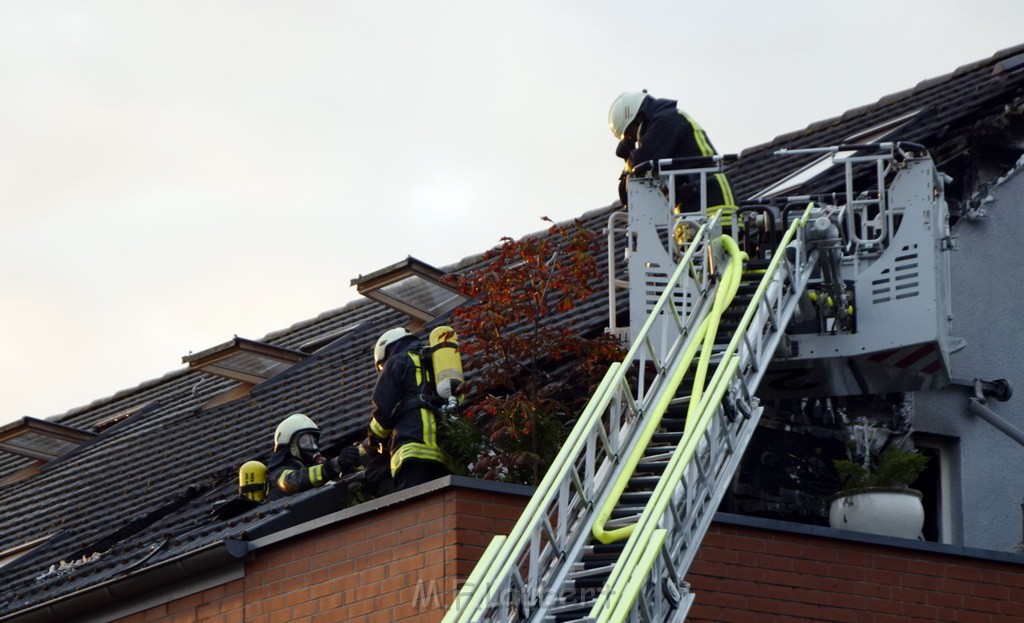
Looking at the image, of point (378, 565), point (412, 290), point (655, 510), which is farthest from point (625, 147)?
point (655, 510)

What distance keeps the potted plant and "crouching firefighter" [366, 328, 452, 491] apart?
2712mm

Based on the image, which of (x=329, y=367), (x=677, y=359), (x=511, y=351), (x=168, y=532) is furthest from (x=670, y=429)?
(x=329, y=367)

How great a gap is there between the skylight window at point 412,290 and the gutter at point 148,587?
3825mm

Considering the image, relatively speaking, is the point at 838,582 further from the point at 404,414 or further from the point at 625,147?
the point at 625,147

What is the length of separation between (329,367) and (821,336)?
6.25m

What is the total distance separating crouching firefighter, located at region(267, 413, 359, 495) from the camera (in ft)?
41.1

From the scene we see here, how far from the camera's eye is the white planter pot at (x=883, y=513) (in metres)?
11.9

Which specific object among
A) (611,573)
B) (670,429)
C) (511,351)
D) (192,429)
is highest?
(192,429)

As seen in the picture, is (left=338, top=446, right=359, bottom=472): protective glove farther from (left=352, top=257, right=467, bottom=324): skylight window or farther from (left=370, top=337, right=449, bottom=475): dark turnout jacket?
(left=352, top=257, right=467, bottom=324): skylight window

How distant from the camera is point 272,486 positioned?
12750 mm

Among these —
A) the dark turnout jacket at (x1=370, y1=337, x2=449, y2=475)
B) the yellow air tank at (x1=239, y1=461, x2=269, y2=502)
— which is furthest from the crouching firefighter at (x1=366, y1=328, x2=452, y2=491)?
the yellow air tank at (x1=239, y1=461, x2=269, y2=502)

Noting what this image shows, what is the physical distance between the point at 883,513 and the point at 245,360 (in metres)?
7.25

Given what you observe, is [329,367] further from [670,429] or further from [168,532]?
[670,429]

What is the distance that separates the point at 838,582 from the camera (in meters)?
11.1
